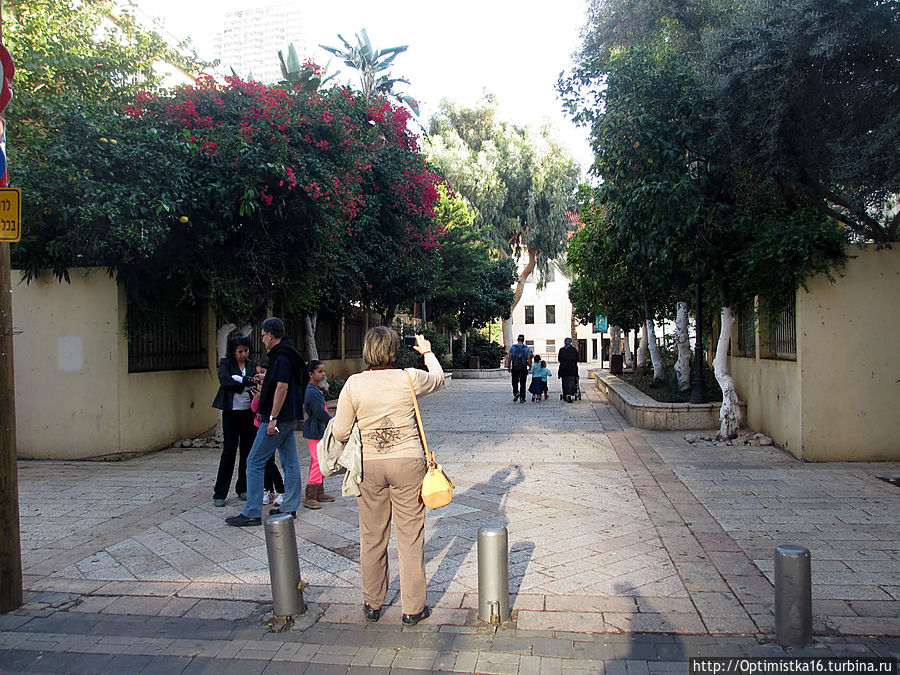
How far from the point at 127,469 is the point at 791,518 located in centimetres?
779

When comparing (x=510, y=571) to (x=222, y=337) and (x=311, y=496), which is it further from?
(x=222, y=337)

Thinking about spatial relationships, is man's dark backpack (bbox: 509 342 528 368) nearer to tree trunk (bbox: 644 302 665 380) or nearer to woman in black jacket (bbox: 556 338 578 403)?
woman in black jacket (bbox: 556 338 578 403)

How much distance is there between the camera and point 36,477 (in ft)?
29.3

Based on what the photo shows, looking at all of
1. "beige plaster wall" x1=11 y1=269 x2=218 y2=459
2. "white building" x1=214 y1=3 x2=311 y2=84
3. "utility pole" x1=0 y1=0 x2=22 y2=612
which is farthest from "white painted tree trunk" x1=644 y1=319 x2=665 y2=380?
"white building" x1=214 y1=3 x2=311 y2=84

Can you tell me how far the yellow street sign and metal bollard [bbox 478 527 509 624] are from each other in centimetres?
349

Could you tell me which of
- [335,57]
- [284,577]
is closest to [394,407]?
[284,577]

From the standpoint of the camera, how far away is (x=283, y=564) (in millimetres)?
4387

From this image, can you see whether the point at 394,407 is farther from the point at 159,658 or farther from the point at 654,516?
the point at 654,516

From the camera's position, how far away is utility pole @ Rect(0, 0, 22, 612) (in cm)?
465

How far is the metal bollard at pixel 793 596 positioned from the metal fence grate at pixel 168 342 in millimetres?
8999

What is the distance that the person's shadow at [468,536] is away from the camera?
5.13 meters

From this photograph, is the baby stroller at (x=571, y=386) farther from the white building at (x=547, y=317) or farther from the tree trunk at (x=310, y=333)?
the white building at (x=547, y=317)

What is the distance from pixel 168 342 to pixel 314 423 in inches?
204

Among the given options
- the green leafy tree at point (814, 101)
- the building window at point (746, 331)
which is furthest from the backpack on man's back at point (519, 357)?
the green leafy tree at point (814, 101)
